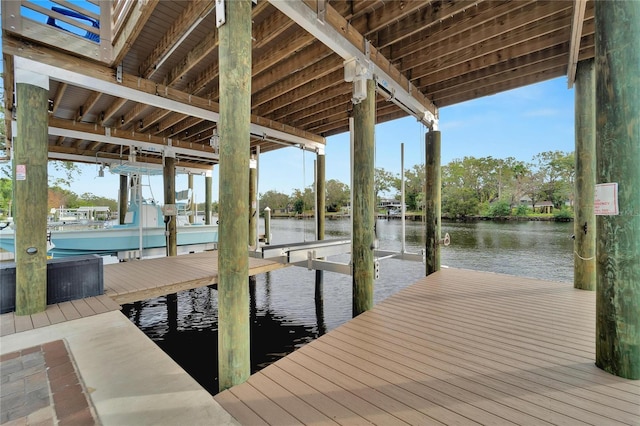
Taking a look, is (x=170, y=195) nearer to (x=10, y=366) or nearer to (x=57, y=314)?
(x=57, y=314)

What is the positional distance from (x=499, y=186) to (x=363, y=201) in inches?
1639

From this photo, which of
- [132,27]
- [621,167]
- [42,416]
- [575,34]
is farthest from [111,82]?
[575,34]

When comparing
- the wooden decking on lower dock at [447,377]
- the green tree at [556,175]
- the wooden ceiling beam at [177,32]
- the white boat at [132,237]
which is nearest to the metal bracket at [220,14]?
the wooden ceiling beam at [177,32]

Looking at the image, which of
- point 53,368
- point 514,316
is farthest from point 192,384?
point 514,316

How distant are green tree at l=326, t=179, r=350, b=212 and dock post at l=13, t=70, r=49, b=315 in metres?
35.4

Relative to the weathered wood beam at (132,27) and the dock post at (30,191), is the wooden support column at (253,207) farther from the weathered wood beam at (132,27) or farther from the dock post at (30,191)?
the dock post at (30,191)

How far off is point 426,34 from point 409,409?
13.8 feet

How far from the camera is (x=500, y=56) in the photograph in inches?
162

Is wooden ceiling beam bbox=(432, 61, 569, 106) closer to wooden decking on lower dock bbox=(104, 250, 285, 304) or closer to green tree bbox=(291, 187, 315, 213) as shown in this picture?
green tree bbox=(291, 187, 315, 213)

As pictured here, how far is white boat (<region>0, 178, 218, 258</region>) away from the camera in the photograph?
24.1 feet

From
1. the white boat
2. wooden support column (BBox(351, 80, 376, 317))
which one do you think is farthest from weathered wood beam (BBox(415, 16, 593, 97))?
the white boat

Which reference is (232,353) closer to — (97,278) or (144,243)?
(97,278)

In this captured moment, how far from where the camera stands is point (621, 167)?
206 cm

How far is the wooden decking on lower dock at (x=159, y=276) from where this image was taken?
14.0 ft
